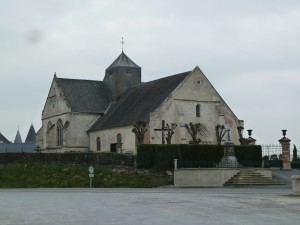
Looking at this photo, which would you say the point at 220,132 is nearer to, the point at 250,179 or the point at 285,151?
the point at 285,151

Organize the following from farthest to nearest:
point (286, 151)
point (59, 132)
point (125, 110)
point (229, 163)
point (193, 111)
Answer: point (59, 132) < point (125, 110) < point (193, 111) < point (286, 151) < point (229, 163)

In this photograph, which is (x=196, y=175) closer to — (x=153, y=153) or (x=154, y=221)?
(x=153, y=153)

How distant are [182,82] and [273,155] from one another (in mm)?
11493

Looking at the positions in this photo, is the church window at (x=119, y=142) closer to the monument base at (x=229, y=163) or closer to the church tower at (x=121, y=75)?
the church tower at (x=121, y=75)

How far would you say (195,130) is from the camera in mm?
51094

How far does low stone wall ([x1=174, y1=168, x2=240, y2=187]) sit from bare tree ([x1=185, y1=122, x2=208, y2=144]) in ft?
31.8

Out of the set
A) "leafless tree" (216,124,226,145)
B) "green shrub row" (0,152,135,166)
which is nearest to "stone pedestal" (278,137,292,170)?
"leafless tree" (216,124,226,145)

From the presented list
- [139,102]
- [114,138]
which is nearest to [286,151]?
[139,102]

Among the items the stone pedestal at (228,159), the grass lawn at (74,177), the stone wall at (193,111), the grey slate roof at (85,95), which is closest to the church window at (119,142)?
the stone wall at (193,111)

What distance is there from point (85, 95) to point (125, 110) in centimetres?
842

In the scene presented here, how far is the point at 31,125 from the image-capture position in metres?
131

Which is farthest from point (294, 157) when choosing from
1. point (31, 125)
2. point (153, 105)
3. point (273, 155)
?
point (31, 125)

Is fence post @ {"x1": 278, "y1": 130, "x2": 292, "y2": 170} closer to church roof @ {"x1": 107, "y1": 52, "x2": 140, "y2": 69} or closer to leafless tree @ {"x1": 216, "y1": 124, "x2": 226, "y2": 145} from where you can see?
leafless tree @ {"x1": 216, "y1": 124, "x2": 226, "y2": 145}

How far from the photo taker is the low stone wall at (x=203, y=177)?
37688 millimetres
